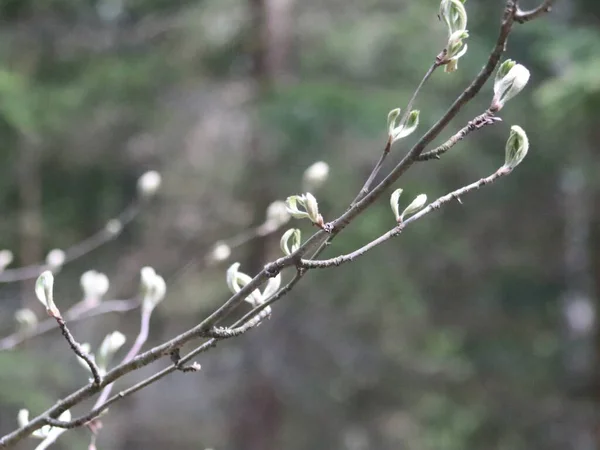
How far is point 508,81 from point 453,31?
6 centimetres

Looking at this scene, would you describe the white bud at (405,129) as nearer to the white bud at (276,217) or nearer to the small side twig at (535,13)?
the small side twig at (535,13)

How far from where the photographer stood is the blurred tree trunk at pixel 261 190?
340 centimetres

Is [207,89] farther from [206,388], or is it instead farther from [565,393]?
[565,393]

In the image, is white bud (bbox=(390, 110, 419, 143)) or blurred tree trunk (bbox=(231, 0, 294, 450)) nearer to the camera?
white bud (bbox=(390, 110, 419, 143))

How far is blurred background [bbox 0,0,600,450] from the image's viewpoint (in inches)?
123

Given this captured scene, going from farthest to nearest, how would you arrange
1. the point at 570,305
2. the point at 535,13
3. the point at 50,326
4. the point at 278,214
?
1. the point at 570,305
2. the point at 50,326
3. the point at 278,214
4. the point at 535,13

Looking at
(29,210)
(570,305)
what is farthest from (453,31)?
(570,305)

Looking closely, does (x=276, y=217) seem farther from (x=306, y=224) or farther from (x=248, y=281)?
(x=306, y=224)

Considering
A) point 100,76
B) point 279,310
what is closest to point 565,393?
point 279,310

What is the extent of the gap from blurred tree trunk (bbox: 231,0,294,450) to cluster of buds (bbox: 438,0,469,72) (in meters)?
2.73

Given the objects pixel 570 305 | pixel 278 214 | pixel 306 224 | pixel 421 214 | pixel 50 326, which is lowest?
pixel 421 214

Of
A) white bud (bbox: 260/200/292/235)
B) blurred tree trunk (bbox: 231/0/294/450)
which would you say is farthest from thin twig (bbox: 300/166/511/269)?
blurred tree trunk (bbox: 231/0/294/450)

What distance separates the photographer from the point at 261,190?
3.38 m

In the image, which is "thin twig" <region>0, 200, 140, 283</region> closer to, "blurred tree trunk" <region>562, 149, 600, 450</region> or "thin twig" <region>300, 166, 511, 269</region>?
"thin twig" <region>300, 166, 511, 269</region>
